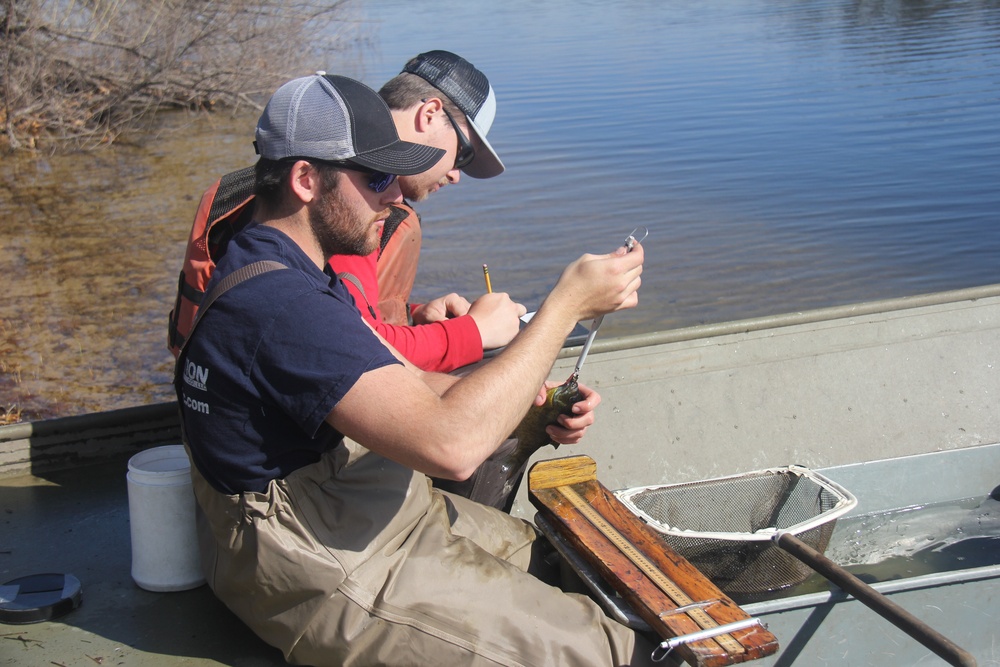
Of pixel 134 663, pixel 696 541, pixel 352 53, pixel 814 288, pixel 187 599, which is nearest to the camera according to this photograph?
pixel 134 663

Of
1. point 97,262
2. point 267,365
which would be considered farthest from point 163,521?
point 97,262

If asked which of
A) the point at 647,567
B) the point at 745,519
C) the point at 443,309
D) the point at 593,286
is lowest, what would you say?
Result: the point at 745,519

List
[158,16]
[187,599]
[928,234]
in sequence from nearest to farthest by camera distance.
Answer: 1. [187,599]
2. [928,234]
3. [158,16]

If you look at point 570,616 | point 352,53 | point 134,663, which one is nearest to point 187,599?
point 134,663

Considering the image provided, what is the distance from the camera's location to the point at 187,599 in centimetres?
274

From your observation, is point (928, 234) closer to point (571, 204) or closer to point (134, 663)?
point (571, 204)

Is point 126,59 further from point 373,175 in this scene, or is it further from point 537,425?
point 373,175

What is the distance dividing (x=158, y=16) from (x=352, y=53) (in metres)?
4.89

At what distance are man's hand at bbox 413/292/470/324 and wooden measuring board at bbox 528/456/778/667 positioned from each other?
682 mm

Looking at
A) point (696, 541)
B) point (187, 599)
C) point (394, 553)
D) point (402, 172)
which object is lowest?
point (696, 541)

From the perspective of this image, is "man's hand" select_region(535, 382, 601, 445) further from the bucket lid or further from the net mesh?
the bucket lid

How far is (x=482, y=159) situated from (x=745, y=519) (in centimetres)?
152

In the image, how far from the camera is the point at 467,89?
313cm

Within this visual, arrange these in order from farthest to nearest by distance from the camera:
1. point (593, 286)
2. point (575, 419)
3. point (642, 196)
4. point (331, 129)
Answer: point (642, 196)
point (575, 419)
point (593, 286)
point (331, 129)
